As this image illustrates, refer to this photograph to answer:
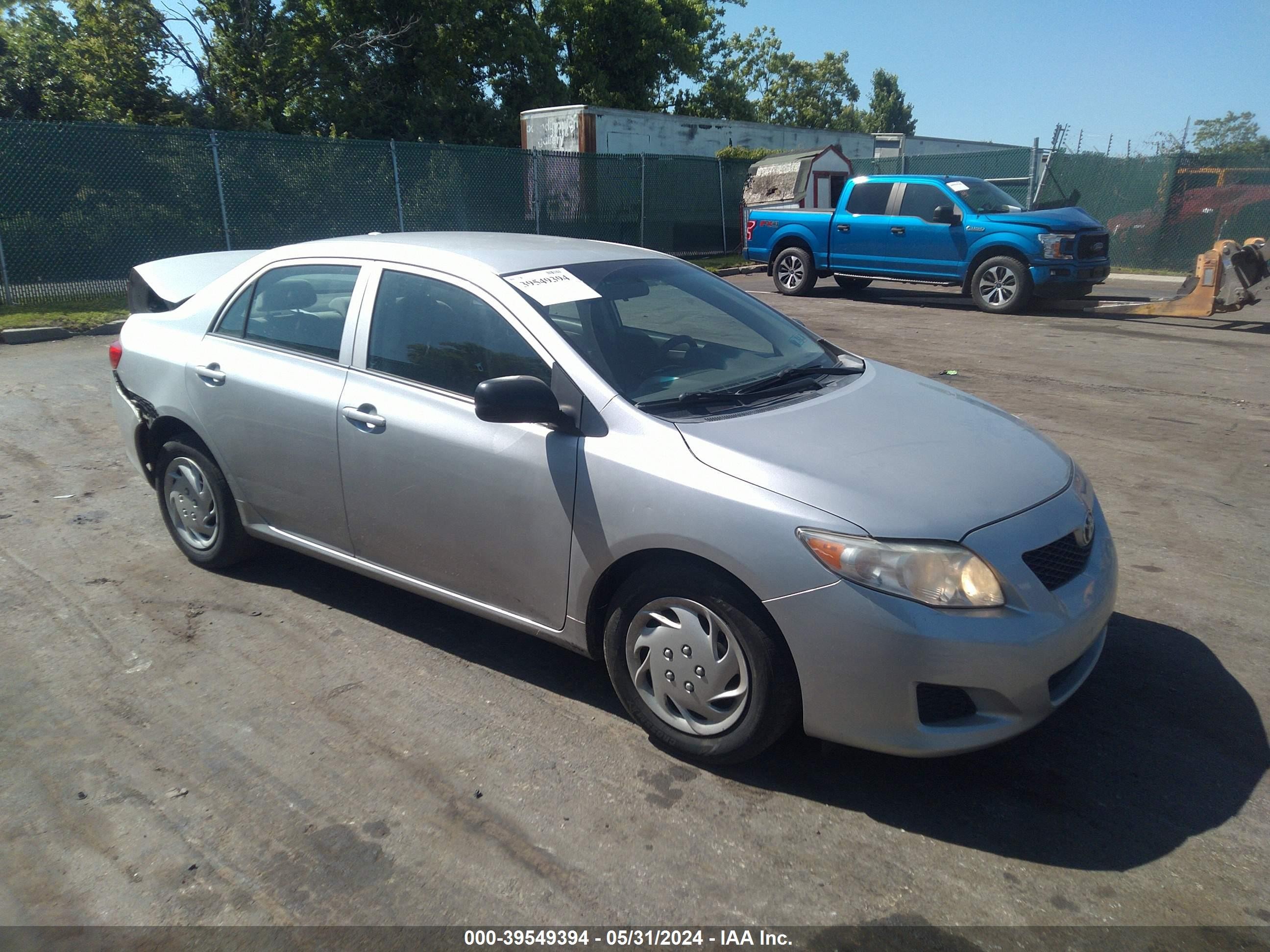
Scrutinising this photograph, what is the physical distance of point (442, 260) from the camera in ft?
12.8

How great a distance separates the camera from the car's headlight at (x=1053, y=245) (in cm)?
1318

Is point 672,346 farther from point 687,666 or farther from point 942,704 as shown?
point 942,704

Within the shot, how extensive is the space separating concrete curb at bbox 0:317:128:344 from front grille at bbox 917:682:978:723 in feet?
35.5

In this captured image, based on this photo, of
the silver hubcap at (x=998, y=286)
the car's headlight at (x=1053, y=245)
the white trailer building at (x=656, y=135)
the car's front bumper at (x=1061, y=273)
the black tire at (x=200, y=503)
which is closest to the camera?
the black tire at (x=200, y=503)

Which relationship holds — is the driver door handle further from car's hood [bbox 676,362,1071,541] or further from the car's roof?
car's hood [bbox 676,362,1071,541]

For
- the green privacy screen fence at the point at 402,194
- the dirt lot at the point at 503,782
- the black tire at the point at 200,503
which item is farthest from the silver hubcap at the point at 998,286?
the black tire at the point at 200,503

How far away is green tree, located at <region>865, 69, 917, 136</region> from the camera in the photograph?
295 feet

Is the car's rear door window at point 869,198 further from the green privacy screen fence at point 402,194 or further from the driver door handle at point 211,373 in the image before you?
the driver door handle at point 211,373

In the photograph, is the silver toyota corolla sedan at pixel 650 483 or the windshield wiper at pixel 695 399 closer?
the silver toyota corolla sedan at pixel 650 483

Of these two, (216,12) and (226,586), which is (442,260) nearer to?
(226,586)

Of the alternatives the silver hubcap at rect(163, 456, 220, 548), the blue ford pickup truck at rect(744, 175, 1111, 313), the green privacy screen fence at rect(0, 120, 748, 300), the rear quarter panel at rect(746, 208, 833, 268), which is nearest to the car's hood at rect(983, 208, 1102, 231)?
the blue ford pickup truck at rect(744, 175, 1111, 313)

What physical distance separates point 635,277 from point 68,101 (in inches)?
1085

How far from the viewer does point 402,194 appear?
16328 millimetres

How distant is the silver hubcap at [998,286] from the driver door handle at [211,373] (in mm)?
11988
